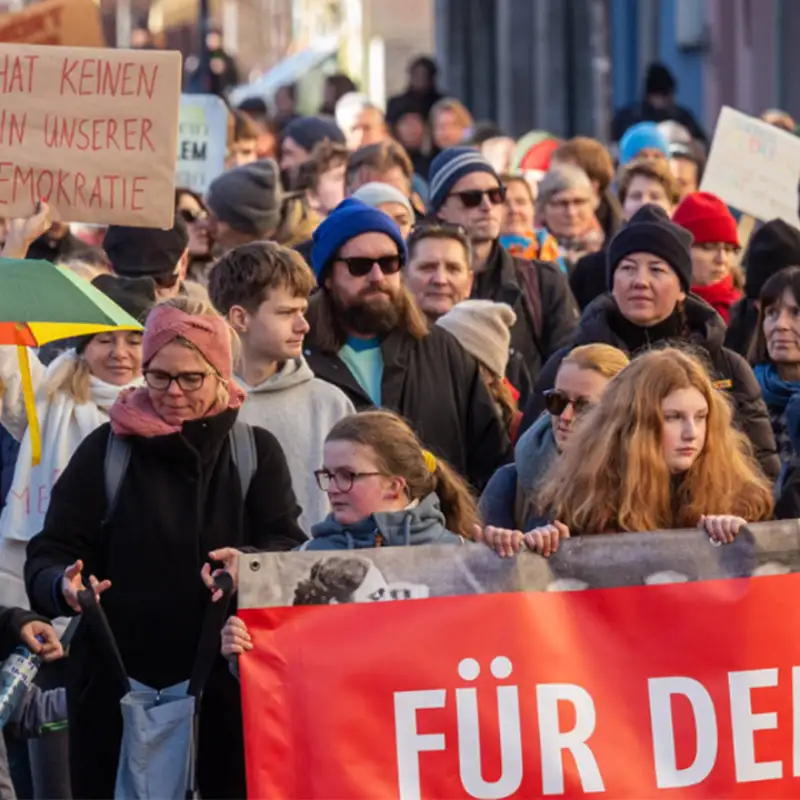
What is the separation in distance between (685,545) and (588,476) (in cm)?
54

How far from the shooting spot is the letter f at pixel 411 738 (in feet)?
20.6

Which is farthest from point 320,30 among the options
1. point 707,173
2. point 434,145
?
point 707,173

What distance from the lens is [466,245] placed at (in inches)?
393

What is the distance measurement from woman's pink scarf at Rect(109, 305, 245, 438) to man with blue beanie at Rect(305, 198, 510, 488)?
163 centimetres

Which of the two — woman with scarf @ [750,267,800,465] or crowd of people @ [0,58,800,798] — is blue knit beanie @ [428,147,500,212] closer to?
crowd of people @ [0,58,800,798]

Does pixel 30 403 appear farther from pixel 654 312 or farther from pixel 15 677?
pixel 654 312

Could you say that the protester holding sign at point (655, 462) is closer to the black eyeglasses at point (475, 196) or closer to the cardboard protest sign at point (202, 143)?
the black eyeglasses at point (475, 196)

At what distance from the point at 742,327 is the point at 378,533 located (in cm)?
378

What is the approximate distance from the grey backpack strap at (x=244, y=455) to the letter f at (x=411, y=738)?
94 cm

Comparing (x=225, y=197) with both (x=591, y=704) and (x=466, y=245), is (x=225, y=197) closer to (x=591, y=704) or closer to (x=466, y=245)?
(x=466, y=245)

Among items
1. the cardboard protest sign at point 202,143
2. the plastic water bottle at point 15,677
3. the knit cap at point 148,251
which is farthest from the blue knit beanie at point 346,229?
the cardboard protest sign at point 202,143

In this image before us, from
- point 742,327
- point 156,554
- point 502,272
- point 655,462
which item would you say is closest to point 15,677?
point 156,554

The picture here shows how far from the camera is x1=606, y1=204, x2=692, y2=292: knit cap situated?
29.3ft

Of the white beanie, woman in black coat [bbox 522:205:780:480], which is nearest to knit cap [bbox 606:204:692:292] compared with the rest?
woman in black coat [bbox 522:205:780:480]
